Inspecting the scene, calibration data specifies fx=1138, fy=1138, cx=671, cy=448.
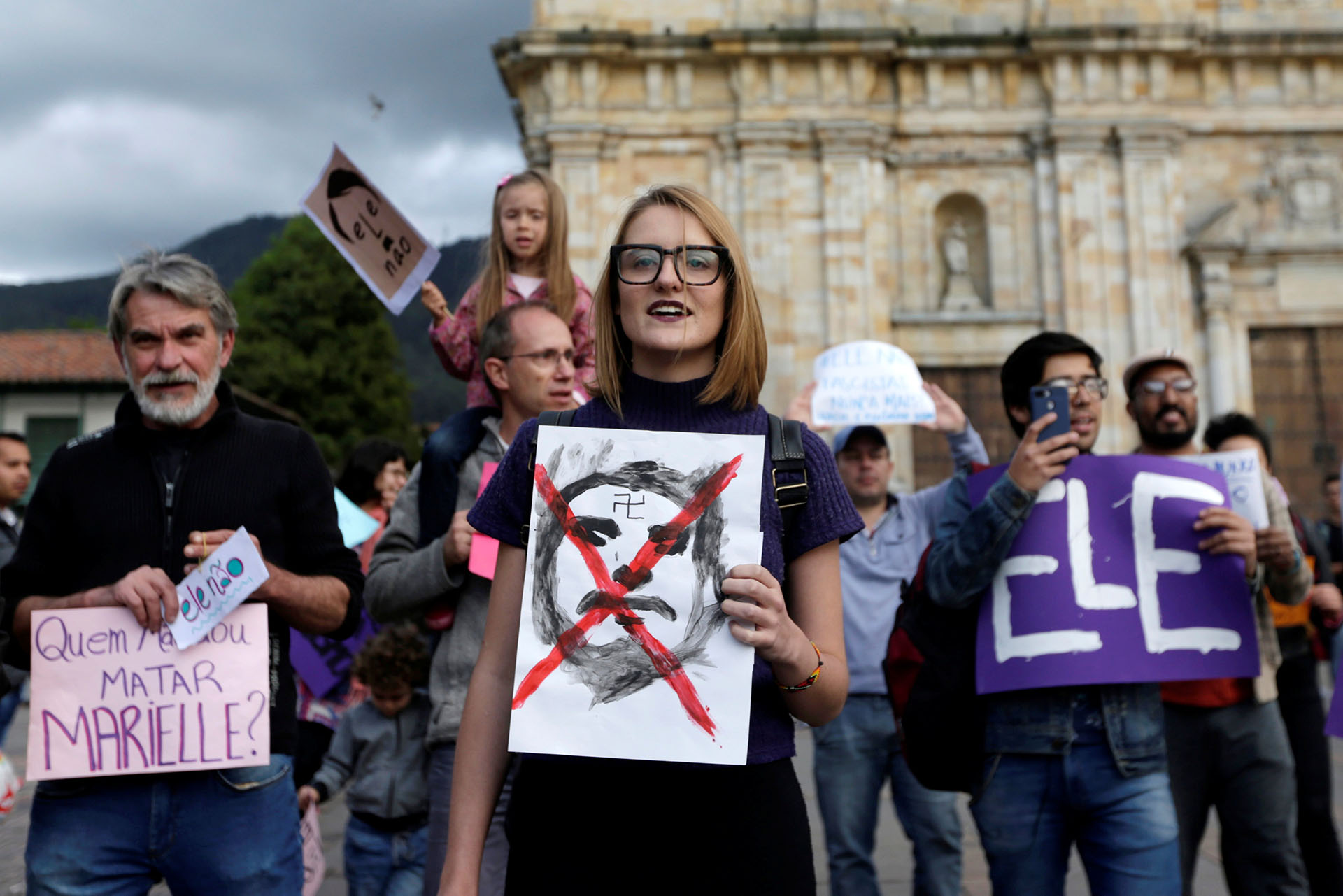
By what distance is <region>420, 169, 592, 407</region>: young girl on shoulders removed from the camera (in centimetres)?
402

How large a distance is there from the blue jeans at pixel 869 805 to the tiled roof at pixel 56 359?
33.6 metres

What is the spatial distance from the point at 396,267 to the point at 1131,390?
271cm

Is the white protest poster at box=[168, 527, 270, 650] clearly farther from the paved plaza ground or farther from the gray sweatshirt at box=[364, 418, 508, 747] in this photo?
the paved plaza ground

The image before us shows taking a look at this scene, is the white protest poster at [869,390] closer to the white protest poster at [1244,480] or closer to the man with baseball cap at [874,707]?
the man with baseball cap at [874,707]

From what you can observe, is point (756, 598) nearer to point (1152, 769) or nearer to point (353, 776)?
point (1152, 769)

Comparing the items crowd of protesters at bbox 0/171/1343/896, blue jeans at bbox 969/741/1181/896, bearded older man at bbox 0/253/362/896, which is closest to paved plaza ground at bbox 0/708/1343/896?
crowd of protesters at bbox 0/171/1343/896

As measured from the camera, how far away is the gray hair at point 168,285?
2816 millimetres

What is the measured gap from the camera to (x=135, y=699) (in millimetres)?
2660

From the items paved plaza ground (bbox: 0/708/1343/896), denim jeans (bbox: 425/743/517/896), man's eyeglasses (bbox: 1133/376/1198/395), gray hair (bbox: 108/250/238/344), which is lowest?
paved plaza ground (bbox: 0/708/1343/896)

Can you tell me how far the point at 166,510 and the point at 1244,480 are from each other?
10.4ft

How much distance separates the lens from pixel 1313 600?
4.43 meters

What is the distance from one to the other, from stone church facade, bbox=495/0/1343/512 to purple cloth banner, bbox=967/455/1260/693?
15295 mm

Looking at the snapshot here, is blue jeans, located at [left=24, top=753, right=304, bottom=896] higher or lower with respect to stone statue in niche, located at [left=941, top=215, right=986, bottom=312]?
lower

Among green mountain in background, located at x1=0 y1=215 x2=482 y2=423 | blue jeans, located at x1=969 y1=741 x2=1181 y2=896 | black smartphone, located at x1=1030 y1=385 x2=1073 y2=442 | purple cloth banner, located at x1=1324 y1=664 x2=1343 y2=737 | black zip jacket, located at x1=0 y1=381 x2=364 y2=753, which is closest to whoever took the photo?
black zip jacket, located at x1=0 y1=381 x2=364 y2=753
